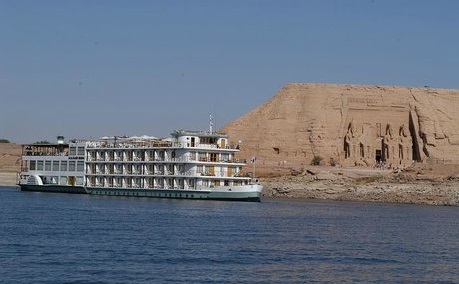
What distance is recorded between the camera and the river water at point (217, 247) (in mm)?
33406

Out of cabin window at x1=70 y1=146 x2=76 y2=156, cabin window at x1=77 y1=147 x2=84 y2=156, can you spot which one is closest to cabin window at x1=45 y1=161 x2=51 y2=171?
cabin window at x1=70 y1=146 x2=76 y2=156

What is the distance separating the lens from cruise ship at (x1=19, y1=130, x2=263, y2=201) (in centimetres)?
8538

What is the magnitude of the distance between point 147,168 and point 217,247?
4976 cm

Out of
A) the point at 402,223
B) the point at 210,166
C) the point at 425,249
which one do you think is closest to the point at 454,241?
the point at 425,249

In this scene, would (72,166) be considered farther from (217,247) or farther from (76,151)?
(217,247)

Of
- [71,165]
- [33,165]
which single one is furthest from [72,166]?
[33,165]

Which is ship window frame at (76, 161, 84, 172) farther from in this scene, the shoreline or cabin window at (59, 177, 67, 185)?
the shoreline

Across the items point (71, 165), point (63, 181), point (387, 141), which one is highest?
point (387, 141)

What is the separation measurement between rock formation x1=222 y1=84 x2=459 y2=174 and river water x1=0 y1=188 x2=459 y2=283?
71361 millimetres

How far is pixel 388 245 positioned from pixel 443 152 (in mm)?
99217

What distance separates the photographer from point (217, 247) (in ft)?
135

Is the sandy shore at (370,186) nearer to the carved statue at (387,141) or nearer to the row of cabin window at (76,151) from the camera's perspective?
the carved statue at (387,141)

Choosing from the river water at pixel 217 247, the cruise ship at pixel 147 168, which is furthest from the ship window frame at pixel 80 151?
the river water at pixel 217 247

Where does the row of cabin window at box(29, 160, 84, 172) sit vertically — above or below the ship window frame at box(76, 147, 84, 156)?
below
